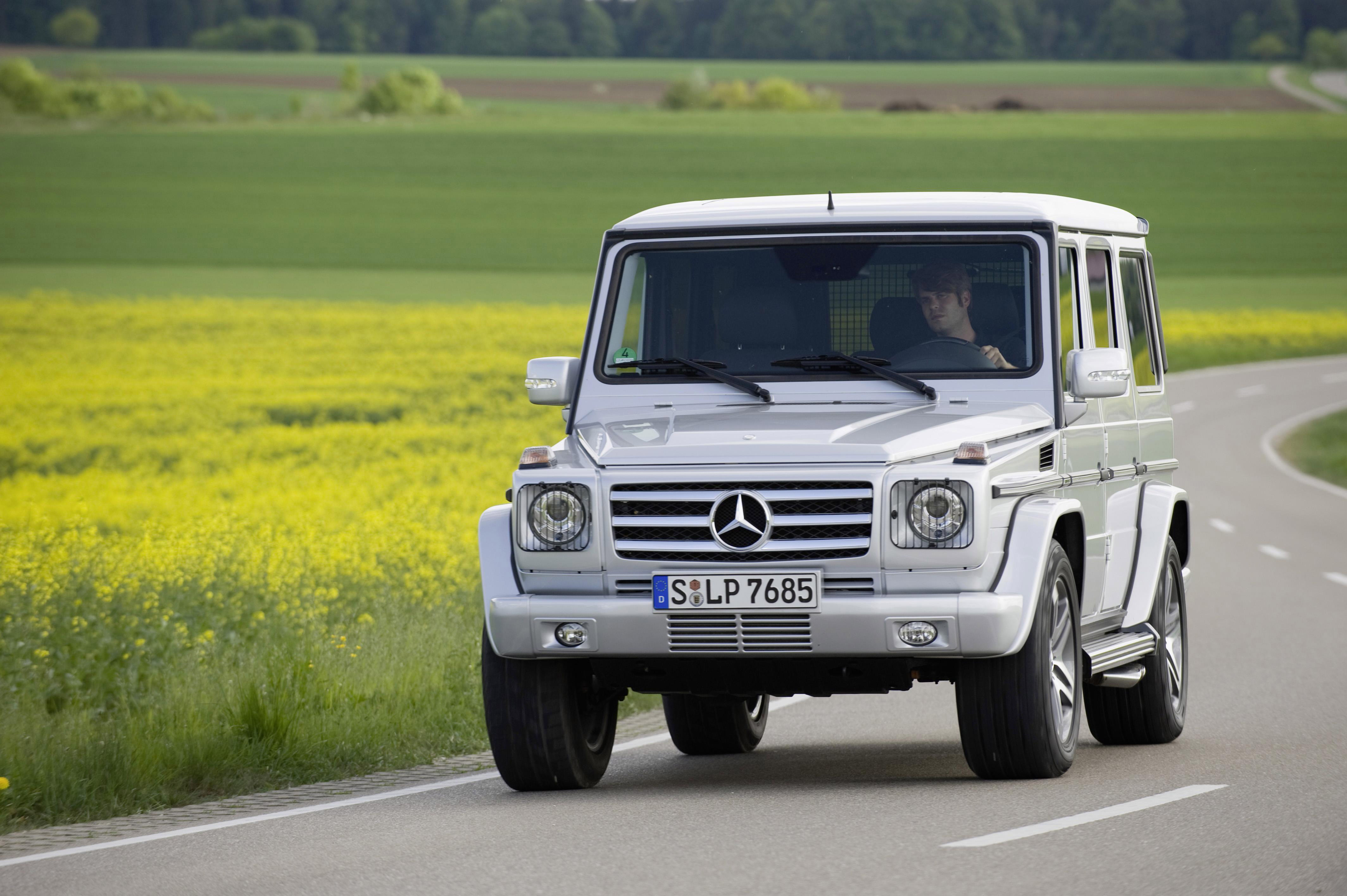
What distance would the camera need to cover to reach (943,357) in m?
9.26

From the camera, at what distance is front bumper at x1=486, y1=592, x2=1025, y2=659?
8023 millimetres

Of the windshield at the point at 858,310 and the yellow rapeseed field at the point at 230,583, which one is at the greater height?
the windshield at the point at 858,310

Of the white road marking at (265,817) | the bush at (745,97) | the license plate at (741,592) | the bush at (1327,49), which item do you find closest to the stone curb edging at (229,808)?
the white road marking at (265,817)

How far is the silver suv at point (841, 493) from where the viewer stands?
8.11 m

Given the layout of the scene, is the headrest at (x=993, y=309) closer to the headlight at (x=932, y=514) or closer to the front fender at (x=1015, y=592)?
the front fender at (x=1015, y=592)

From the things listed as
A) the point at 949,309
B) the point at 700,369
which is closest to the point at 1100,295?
the point at 949,309

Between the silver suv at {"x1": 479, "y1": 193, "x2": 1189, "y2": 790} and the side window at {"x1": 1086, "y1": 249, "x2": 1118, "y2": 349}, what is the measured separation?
22 mm

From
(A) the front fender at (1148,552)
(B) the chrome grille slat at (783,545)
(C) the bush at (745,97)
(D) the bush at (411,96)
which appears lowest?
(C) the bush at (745,97)

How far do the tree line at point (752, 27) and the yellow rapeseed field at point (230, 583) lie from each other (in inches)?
2468

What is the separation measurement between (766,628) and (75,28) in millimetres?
86797

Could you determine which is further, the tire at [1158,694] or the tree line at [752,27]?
the tree line at [752,27]

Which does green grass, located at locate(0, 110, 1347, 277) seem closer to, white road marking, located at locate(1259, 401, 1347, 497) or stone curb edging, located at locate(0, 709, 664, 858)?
white road marking, located at locate(1259, 401, 1347, 497)

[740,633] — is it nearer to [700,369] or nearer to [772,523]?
[772,523]

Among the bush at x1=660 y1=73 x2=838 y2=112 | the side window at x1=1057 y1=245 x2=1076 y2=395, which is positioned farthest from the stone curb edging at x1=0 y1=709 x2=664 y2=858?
the bush at x1=660 y1=73 x2=838 y2=112
